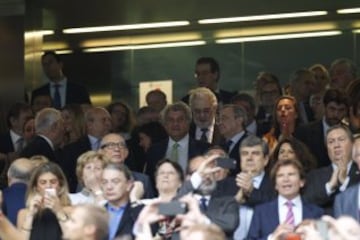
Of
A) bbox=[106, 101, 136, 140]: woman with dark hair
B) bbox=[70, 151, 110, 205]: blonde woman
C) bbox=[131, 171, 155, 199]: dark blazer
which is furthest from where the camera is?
bbox=[106, 101, 136, 140]: woman with dark hair

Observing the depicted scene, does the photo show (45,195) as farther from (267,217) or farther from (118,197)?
(267,217)

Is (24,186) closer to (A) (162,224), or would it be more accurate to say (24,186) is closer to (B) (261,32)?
(A) (162,224)

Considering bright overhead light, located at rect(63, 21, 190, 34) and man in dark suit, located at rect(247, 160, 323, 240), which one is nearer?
man in dark suit, located at rect(247, 160, 323, 240)

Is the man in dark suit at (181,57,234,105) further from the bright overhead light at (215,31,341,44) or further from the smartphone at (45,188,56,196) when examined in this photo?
the smartphone at (45,188,56,196)

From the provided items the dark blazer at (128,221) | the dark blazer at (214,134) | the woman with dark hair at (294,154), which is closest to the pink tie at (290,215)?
the woman with dark hair at (294,154)

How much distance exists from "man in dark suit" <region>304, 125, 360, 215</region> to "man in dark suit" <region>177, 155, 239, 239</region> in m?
0.82

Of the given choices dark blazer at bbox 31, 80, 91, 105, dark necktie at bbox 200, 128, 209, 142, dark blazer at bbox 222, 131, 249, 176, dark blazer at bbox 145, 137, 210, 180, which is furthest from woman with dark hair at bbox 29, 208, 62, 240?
dark blazer at bbox 31, 80, 91, 105

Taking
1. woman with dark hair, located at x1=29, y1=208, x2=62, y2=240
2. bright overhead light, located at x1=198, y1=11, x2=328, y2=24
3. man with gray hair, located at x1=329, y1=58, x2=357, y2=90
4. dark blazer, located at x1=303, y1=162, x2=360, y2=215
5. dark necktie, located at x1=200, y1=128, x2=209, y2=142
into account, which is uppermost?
bright overhead light, located at x1=198, y1=11, x2=328, y2=24

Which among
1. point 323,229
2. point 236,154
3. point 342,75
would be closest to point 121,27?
point 342,75

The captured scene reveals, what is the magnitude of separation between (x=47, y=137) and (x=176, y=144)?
4.60 feet

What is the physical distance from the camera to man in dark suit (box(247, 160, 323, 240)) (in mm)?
12328

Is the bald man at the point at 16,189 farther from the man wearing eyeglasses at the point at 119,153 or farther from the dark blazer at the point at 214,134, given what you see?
the dark blazer at the point at 214,134

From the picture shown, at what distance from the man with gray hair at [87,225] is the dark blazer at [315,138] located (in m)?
4.77

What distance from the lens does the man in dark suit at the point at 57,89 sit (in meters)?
17.8
